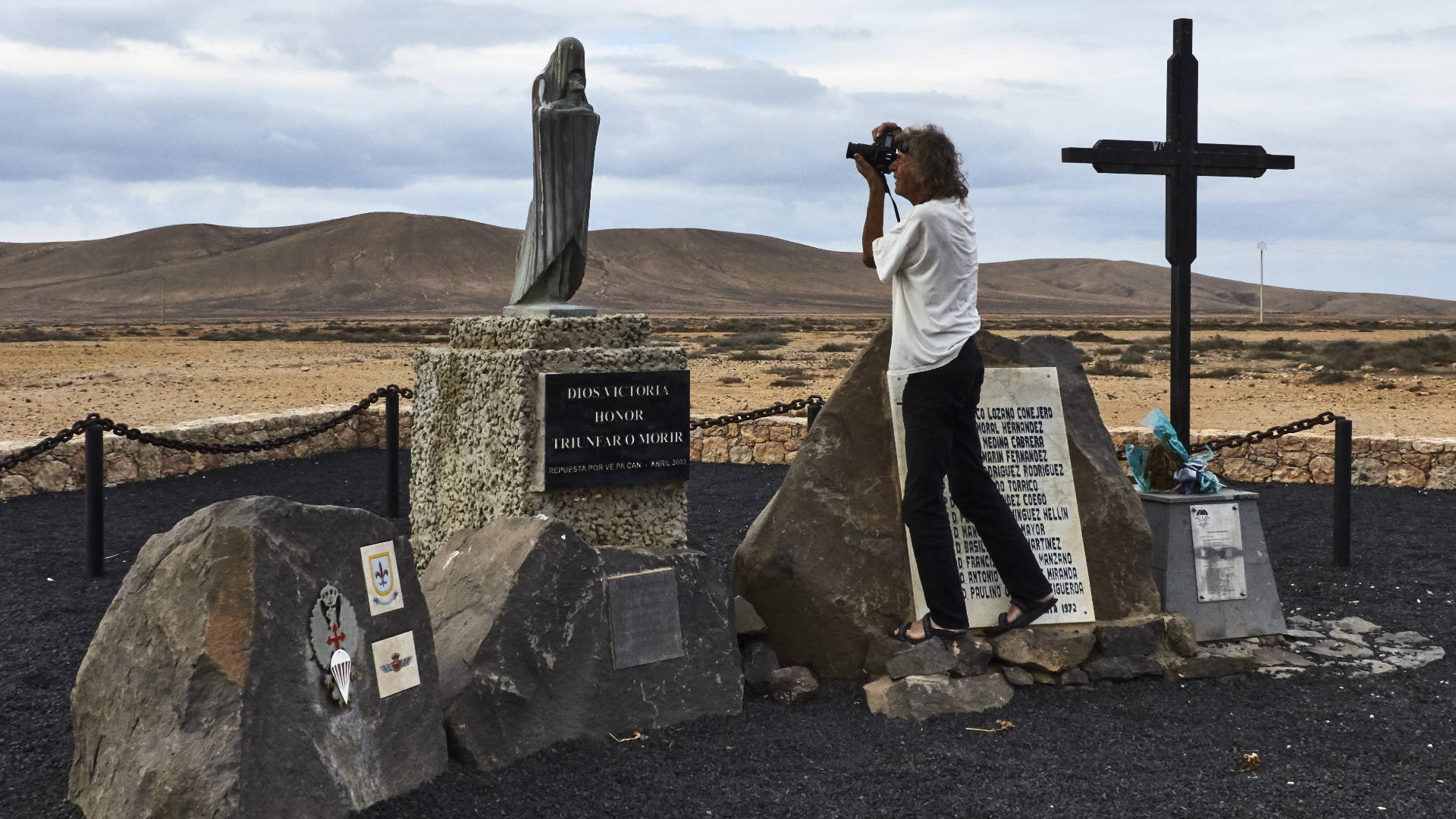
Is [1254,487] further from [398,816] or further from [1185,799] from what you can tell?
[398,816]

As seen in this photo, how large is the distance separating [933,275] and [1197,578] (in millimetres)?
2101

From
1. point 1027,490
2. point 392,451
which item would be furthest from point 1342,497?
point 392,451

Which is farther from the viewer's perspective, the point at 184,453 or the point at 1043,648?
the point at 184,453

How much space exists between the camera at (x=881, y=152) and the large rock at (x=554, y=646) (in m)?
1.73

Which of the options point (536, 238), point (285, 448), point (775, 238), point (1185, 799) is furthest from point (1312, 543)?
point (775, 238)

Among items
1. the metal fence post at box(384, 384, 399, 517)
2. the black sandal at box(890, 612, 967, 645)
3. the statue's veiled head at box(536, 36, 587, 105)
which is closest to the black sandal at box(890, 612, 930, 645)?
the black sandal at box(890, 612, 967, 645)

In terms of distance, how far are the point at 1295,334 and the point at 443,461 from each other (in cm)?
5676

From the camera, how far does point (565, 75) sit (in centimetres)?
521

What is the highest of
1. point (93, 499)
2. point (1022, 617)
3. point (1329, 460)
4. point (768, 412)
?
point (768, 412)

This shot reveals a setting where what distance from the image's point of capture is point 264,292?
13062cm

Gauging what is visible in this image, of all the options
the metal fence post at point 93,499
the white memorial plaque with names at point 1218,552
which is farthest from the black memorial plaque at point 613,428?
the metal fence post at point 93,499

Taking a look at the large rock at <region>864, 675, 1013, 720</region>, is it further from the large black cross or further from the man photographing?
the large black cross

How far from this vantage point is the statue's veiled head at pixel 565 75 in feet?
17.1

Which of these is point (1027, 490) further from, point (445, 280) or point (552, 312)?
point (445, 280)
